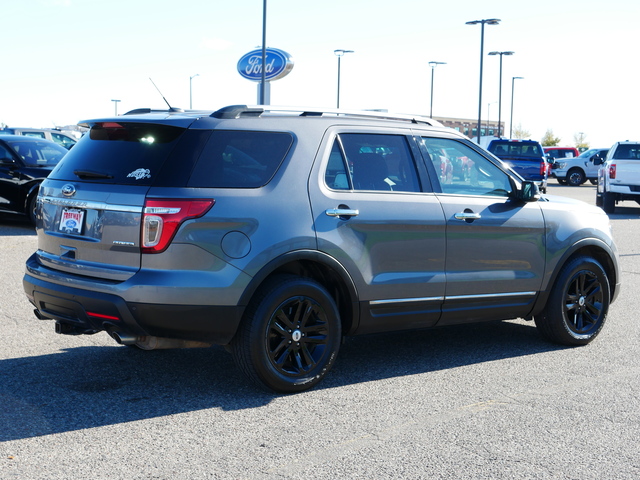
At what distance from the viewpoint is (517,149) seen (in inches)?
1225

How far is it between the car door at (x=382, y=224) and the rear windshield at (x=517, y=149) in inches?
993

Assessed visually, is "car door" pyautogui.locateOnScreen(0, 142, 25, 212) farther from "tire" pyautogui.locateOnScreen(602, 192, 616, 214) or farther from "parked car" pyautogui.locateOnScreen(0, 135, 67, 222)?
"tire" pyautogui.locateOnScreen(602, 192, 616, 214)

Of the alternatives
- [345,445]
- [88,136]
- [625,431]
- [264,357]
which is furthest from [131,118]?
[625,431]

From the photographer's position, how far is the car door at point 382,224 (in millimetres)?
5406

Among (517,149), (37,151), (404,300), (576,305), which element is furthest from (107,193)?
(517,149)

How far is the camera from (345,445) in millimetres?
4359

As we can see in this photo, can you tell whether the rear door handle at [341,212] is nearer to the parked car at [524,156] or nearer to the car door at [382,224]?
the car door at [382,224]

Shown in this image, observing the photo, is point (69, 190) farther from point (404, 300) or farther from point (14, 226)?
point (14, 226)

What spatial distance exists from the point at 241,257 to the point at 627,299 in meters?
5.59

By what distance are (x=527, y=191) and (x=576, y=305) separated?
109 cm

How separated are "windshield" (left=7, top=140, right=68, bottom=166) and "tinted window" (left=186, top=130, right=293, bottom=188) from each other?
1069 cm

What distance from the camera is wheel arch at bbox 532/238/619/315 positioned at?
6.58 metres

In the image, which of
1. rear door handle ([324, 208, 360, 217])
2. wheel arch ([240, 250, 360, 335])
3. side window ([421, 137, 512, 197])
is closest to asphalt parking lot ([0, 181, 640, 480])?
wheel arch ([240, 250, 360, 335])

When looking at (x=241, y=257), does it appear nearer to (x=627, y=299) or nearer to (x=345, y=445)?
(x=345, y=445)
